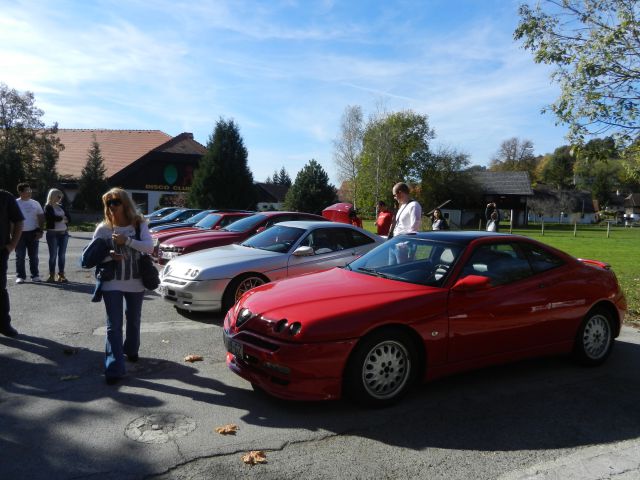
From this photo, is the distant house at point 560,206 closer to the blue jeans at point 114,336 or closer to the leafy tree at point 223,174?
the leafy tree at point 223,174

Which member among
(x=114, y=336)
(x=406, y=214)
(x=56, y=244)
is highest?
(x=406, y=214)

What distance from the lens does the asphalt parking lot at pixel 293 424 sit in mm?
3406

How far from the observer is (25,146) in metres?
39.0

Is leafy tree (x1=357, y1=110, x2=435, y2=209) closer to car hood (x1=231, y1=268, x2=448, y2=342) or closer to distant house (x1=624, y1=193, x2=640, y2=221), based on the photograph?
car hood (x1=231, y1=268, x2=448, y2=342)

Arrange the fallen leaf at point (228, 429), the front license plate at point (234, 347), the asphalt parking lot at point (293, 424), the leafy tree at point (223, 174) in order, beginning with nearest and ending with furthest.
Result: the asphalt parking lot at point (293, 424) → the fallen leaf at point (228, 429) → the front license plate at point (234, 347) → the leafy tree at point (223, 174)

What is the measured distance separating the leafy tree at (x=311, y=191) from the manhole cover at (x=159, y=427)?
35061mm

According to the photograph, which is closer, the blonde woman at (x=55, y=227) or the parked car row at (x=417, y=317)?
the parked car row at (x=417, y=317)

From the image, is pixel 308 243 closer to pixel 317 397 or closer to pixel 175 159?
pixel 317 397

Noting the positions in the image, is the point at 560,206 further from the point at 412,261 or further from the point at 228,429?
the point at 228,429

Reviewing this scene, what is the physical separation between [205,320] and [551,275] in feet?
14.8

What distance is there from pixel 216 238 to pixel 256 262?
9.67 ft

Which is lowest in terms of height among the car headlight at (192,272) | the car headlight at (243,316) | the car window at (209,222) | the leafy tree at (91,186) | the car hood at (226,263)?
the car headlight at (243,316)

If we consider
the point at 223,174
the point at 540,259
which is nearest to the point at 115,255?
the point at 540,259

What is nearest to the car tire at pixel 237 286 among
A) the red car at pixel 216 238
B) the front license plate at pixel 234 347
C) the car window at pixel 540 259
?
the front license plate at pixel 234 347
